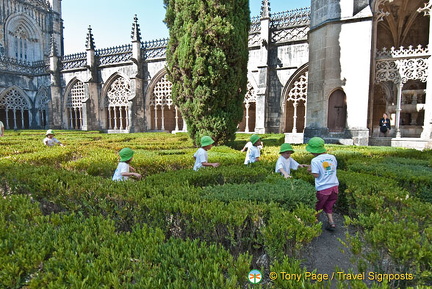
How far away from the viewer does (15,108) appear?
24281 mm

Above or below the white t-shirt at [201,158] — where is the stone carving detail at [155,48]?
above

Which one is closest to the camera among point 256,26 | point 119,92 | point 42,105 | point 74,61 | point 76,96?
point 256,26

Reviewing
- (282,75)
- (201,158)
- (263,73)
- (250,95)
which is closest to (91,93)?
(250,95)

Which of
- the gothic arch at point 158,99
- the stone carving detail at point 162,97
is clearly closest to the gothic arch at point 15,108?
the gothic arch at point 158,99

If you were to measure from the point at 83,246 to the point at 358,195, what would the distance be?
317cm

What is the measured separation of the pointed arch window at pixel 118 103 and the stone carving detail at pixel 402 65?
17608 millimetres

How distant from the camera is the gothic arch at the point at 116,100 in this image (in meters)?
21.6

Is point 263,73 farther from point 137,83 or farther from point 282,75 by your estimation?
point 137,83

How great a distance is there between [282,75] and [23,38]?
31.1 meters

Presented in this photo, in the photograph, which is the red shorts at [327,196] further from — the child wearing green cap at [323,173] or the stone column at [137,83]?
the stone column at [137,83]

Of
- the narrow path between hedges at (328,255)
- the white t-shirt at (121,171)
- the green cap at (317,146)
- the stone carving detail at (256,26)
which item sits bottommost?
the narrow path between hedges at (328,255)

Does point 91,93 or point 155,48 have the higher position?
point 155,48

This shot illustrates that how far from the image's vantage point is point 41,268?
5.94 ft

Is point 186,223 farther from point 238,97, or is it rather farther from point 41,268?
point 238,97
